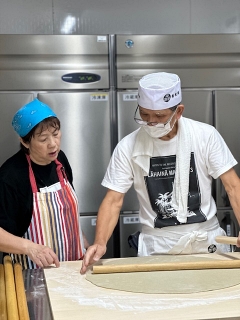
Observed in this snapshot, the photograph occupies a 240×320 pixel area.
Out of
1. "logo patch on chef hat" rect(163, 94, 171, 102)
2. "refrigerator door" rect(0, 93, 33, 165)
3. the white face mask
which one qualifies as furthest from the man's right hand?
"refrigerator door" rect(0, 93, 33, 165)

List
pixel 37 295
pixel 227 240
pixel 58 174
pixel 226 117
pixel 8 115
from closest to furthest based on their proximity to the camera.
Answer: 1. pixel 37 295
2. pixel 227 240
3. pixel 58 174
4. pixel 8 115
5. pixel 226 117

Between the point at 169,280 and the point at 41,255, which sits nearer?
the point at 169,280

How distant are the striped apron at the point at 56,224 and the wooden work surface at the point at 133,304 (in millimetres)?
403

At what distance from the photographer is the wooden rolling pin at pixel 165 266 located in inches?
62.1

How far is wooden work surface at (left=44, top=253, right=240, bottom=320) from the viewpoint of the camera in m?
1.21

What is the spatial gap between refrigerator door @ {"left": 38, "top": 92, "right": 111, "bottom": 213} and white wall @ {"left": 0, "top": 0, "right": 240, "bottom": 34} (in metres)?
0.56

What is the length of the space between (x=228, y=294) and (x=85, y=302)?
37cm

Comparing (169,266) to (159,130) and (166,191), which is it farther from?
(159,130)

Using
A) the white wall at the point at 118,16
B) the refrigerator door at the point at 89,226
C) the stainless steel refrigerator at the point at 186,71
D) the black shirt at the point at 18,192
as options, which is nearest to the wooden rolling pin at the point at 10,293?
the black shirt at the point at 18,192

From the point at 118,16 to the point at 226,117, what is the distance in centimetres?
89

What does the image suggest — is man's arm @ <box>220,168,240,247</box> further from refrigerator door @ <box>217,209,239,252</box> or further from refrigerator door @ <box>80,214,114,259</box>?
refrigerator door @ <box>80,214,114,259</box>

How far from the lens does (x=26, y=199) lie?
1.86 meters

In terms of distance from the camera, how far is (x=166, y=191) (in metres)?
1.92

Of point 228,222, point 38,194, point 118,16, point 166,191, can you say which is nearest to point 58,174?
point 38,194
